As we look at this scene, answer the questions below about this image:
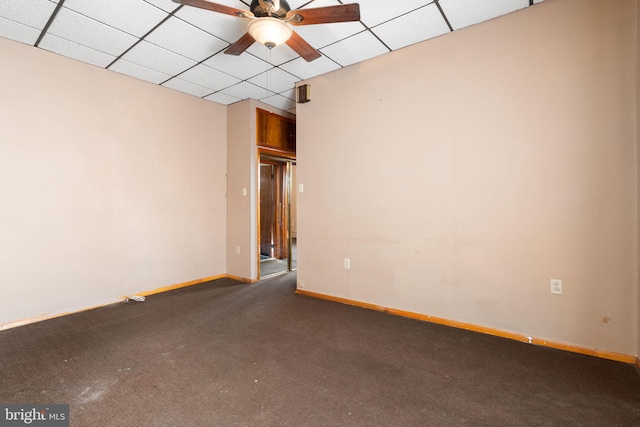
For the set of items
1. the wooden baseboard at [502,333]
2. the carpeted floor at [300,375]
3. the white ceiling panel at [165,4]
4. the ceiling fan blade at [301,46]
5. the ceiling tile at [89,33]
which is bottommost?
the carpeted floor at [300,375]

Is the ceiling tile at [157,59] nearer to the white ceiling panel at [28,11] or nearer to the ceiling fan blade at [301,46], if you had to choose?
the white ceiling panel at [28,11]

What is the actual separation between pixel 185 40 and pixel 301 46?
1310 mm

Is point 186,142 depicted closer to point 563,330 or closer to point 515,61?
point 515,61

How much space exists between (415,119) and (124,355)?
344 centimetres

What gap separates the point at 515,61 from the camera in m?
2.65

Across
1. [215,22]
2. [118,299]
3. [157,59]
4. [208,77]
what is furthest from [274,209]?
[215,22]

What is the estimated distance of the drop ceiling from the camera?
2.50 meters

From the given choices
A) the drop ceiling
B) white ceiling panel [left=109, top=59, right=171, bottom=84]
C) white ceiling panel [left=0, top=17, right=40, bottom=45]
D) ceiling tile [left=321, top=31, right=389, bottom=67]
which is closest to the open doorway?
white ceiling panel [left=109, top=59, right=171, bottom=84]

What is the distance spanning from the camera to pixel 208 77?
3854 millimetres

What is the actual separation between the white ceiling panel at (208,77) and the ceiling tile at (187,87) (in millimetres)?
110

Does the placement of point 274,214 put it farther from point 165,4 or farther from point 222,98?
point 165,4

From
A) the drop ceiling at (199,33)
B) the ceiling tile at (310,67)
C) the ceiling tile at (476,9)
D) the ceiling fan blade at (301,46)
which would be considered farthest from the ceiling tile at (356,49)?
the ceiling tile at (476,9)

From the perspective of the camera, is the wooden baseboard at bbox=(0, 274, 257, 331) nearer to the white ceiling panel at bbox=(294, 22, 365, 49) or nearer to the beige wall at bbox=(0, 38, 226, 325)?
the beige wall at bbox=(0, 38, 226, 325)

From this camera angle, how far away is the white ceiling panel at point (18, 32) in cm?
268
